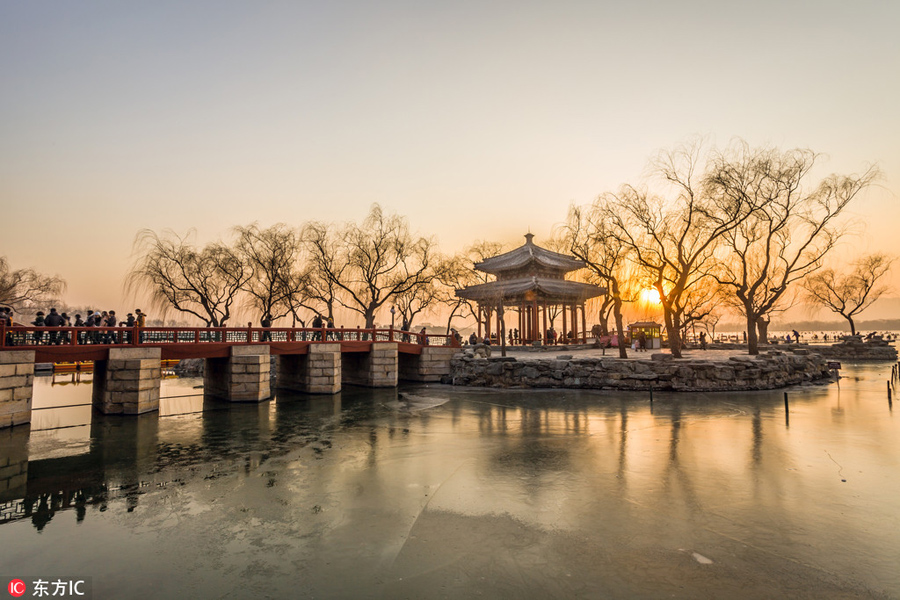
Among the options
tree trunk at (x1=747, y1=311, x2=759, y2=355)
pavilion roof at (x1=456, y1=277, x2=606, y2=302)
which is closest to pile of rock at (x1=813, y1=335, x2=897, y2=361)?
tree trunk at (x1=747, y1=311, x2=759, y2=355)

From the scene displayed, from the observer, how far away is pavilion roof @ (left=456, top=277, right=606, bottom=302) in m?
31.0

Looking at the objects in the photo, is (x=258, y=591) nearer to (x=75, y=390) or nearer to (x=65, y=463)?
(x=65, y=463)

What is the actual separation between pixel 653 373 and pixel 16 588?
2084cm

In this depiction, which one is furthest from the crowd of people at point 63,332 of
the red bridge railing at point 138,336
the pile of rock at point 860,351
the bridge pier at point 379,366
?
the pile of rock at point 860,351

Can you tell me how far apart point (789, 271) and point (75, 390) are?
38.9m

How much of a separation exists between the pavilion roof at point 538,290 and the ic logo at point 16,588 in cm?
2566

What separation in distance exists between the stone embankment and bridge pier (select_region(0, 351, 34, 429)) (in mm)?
17308

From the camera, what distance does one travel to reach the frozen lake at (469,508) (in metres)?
5.02

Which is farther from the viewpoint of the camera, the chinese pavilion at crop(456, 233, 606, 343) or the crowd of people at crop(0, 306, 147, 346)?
the chinese pavilion at crop(456, 233, 606, 343)

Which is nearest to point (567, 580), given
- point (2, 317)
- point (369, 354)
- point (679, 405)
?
point (679, 405)

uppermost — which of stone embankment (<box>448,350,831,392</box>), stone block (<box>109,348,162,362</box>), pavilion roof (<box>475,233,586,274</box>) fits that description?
pavilion roof (<box>475,233,586,274</box>)

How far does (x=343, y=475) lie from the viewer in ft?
29.8

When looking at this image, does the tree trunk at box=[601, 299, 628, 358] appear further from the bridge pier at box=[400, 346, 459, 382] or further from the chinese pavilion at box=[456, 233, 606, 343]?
the bridge pier at box=[400, 346, 459, 382]

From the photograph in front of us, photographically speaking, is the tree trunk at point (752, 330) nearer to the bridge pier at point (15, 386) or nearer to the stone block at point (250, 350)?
the stone block at point (250, 350)
